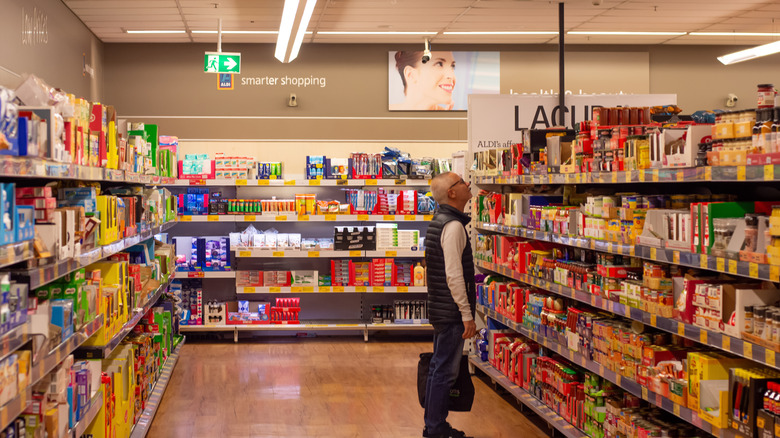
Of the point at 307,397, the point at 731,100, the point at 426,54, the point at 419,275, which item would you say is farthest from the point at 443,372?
the point at 731,100

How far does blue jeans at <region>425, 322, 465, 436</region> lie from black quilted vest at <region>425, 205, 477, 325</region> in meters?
→ 0.09

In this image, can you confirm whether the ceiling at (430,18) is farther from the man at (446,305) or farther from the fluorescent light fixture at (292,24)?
the man at (446,305)

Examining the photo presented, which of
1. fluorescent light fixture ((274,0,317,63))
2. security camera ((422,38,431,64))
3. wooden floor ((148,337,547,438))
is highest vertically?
security camera ((422,38,431,64))

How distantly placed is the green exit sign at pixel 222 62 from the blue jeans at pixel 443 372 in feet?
17.8

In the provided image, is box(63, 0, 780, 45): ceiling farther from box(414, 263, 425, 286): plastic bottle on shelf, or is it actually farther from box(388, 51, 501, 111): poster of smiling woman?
box(414, 263, 425, 286): plastic bottle on shelf

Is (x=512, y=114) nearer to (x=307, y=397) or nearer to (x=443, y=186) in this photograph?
(x=443, y=186)

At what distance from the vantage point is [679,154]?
371cm

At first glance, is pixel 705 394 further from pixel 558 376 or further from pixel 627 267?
pixel 558 376

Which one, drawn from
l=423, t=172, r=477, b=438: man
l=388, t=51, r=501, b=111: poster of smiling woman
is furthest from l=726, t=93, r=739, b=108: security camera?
l=423, t=172, r=477, b=438: man

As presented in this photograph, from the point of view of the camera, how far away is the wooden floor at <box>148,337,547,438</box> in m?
5.63

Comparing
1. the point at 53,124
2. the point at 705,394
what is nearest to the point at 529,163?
the point at 705,394

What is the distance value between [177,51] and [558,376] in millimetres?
7058

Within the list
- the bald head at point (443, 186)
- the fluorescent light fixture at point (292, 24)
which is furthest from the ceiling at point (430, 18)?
the bald head at point (443, 186)

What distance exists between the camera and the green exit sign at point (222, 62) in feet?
30.3
